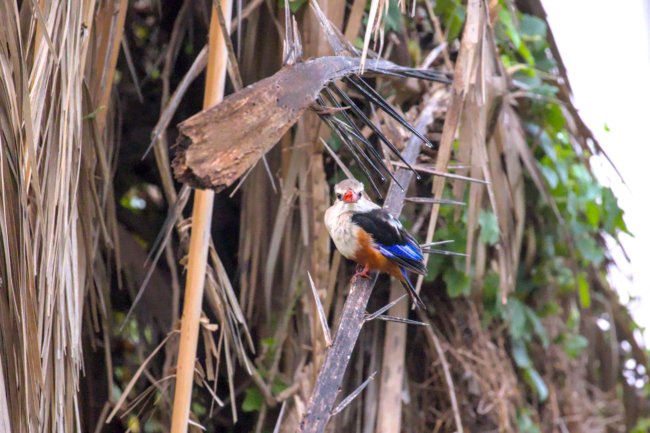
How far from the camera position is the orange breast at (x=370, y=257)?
290cm

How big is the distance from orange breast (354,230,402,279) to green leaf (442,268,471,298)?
0.59 meters

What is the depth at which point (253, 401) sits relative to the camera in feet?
10.9

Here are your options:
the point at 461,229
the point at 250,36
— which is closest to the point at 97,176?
the point at 250,36

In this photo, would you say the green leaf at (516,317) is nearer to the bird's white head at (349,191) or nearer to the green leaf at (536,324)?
the green leaf at (536,324)

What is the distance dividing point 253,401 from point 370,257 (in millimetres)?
786

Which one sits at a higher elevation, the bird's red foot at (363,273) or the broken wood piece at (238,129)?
the broken wood piece at (238,129)

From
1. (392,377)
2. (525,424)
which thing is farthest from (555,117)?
(392,377)

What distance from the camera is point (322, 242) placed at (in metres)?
3.02

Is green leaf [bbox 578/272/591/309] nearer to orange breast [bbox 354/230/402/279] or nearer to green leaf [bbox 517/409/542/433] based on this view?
green leaf [bbox 517/409/542/433]

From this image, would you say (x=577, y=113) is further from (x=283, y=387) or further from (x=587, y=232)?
(x=283, y=387)

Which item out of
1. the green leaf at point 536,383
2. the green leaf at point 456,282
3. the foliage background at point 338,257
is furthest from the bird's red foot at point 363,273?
the green leaf at point 536,383

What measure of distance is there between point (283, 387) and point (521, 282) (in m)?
1.29

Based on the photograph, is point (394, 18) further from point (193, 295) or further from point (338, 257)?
point (193, 295)

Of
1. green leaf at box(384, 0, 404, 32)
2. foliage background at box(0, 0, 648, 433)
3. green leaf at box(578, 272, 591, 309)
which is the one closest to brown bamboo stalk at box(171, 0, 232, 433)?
foliage background at box(0, 0, 648, 433)
